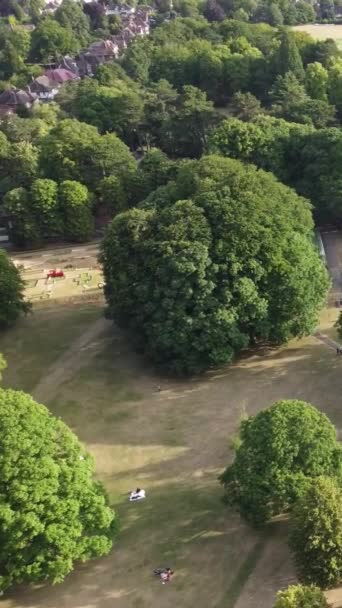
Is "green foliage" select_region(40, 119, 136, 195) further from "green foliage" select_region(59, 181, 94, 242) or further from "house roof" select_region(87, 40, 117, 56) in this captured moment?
"house roof" select_region(87, 40, 117, 56)

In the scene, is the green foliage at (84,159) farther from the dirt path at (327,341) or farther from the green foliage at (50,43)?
the green foliage at (50,43)

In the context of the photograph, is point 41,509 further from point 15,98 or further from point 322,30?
point 322,30

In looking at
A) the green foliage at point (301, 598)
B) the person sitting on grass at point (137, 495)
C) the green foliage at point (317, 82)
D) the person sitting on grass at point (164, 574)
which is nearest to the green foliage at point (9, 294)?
the person sitting on grass at point (137, 495)

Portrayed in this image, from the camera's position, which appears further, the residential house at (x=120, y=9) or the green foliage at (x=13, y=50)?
the residential house at (x=120, y=9)

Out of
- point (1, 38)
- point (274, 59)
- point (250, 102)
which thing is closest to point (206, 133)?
point (250, 102)

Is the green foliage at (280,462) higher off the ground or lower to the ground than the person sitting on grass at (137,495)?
higher

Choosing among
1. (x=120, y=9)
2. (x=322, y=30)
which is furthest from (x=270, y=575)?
(x=120, y=9)
